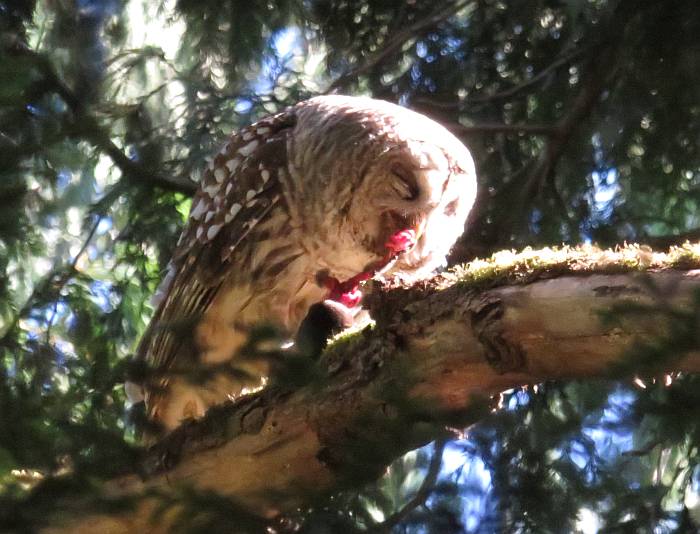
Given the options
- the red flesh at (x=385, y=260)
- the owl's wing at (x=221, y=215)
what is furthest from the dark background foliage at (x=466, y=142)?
the red flesh at (x=385, y=260)

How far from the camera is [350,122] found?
4934 mm

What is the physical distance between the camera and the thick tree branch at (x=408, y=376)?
2.18 metres

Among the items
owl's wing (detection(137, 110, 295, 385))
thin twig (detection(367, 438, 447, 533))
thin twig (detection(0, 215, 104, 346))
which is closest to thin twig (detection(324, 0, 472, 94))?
owl's wing (detection(137, 110, 295, 385))

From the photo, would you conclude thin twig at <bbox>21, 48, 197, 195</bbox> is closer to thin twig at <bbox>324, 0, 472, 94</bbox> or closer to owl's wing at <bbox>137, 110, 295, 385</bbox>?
owl's wing at <bbox>137, 110, 295, 385</bbox>

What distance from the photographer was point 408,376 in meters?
2.74

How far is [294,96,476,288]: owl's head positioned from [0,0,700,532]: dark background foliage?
1.11 feet

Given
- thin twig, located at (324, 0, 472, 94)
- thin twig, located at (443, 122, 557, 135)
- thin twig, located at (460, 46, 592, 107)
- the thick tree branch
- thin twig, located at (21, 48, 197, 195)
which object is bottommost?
the thick tree branch

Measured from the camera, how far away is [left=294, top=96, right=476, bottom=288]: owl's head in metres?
4.61

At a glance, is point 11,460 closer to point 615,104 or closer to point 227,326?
point 227,326

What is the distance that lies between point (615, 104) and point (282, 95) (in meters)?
1.93

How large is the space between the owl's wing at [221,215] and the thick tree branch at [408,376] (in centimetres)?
152

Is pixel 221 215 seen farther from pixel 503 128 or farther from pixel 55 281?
pixel 503 128

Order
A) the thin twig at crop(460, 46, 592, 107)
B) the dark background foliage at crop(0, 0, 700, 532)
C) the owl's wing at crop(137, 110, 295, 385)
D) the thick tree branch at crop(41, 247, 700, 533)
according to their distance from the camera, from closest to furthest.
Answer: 1. the thick tree branch at crop(41, 247, 700, 533)
2. the dark background foliage at crop(0, 0, 700, 532)
3. the owl's wing at crop(137, 110, 295, 385)
4. the thin twig at crop(460, 46, 592, 107)

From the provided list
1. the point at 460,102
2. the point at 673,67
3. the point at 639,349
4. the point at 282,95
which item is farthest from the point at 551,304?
the point at 282,95
